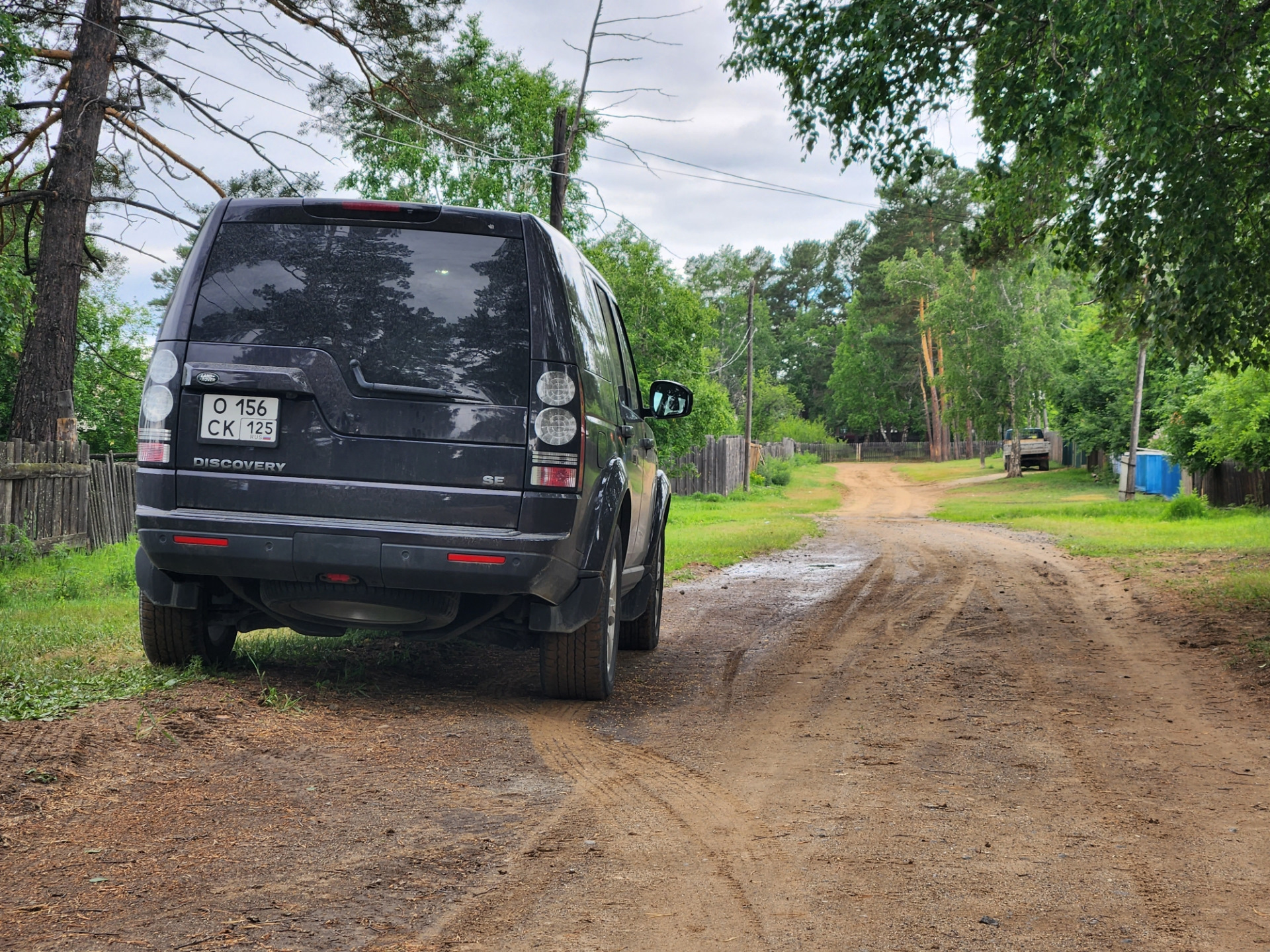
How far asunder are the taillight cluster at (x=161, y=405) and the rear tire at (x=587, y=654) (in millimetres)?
2057

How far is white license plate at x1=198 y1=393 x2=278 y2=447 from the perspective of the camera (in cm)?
512

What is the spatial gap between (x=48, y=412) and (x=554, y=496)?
12.3 metres

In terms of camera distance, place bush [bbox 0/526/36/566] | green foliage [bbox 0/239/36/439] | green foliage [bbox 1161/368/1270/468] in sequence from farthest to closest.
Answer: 1. green foliage [bbox 1161/368/1270/468]
2. green foliage [bbox 0/239/36/439]
3. bush [bbox 0/526/36/566]

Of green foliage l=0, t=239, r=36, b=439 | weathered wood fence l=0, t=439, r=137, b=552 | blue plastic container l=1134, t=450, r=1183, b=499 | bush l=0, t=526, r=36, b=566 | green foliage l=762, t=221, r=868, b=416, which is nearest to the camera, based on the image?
bush l=0, t=526, r=36, b=566

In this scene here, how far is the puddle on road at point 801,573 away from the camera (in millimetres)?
11945

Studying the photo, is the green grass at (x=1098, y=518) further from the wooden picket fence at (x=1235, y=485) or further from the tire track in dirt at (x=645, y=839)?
the tire track in dirt at (x=645, y=839)

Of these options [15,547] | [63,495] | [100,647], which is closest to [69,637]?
[100,647]

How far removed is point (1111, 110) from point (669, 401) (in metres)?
3.56

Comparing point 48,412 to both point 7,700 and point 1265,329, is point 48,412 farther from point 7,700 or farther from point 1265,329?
point 1265,329

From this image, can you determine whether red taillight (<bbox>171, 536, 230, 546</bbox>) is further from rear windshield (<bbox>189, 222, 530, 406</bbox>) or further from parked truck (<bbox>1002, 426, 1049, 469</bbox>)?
Result: parked truck (<bbox>1002, 426, 1049, 469</bbox>)

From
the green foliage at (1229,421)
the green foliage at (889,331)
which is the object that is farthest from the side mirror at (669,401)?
the green foliage at (889,331)

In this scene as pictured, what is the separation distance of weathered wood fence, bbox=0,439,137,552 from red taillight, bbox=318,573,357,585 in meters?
8.80

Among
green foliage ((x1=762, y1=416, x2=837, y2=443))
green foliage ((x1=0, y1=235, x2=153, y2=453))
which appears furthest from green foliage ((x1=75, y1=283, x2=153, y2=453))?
green foliage ((x1=762, y1=416, x2=837, y2=443))

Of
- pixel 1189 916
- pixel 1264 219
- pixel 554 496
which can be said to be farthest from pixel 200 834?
pixel 1264 219
